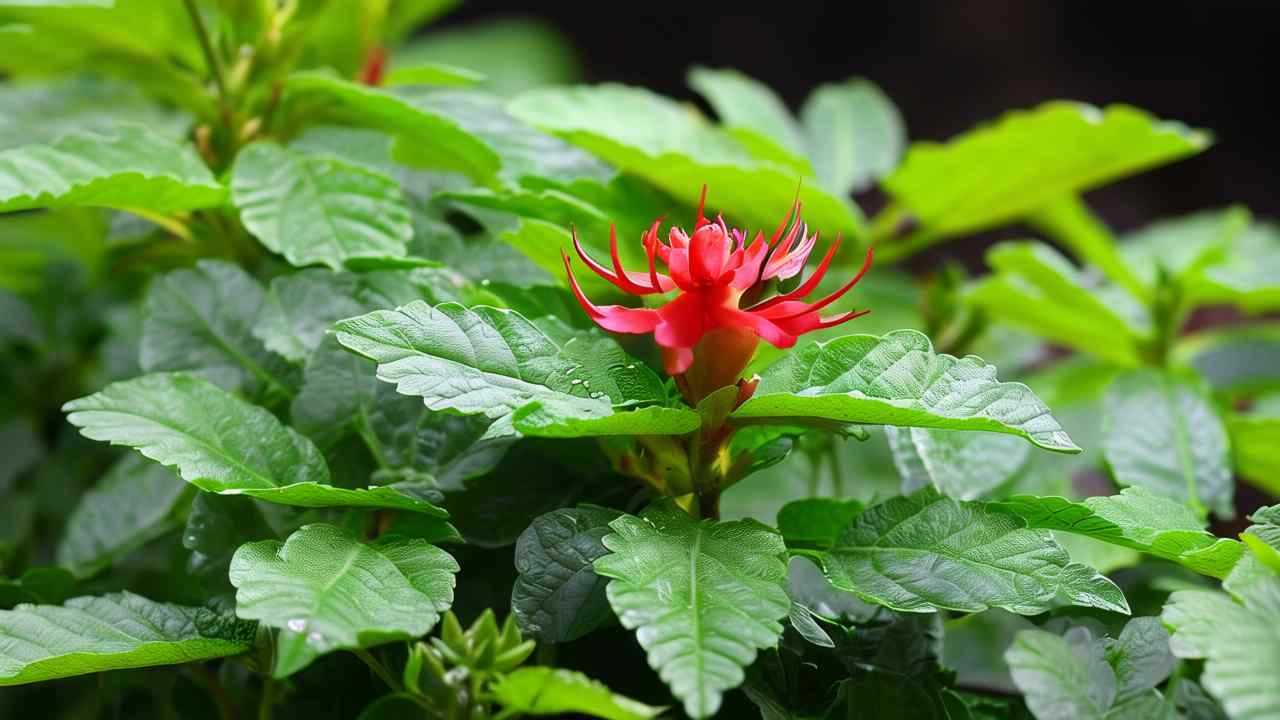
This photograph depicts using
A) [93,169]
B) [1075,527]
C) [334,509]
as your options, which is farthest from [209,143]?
[1075,527]

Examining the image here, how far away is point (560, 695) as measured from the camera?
0.52 m

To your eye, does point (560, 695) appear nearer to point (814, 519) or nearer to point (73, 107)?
point (814, 519)

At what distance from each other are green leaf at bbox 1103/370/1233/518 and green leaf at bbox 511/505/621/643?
429mm

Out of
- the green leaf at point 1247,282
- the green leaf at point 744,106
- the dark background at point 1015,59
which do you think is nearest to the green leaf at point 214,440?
the green leaf at point 744,106

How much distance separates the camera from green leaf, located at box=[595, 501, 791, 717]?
0.51 m

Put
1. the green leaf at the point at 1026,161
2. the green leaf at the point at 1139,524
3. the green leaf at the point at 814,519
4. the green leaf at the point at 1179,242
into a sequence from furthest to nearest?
the green leaf at the point at 1179,242
the green leaf at the point at 1026,161
the green leaf at the point at 814,519
the green leaf at the point at 1139,524

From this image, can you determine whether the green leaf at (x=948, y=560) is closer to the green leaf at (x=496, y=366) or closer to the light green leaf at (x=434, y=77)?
the green leaf at (x=496, y=366)

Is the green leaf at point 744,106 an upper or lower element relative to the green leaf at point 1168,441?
upper

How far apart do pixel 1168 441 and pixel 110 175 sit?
0.81 meters

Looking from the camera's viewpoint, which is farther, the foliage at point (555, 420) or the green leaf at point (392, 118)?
the green leaf at point (392, 118)

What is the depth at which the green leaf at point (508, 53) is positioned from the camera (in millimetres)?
1754

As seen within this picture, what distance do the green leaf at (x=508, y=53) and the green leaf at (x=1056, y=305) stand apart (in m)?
0.80

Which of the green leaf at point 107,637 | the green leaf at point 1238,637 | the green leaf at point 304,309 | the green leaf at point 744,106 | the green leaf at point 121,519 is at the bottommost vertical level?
the green leaf at point 121,519

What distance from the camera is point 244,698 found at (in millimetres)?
771
